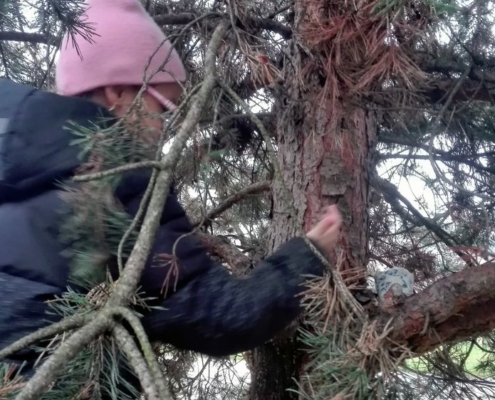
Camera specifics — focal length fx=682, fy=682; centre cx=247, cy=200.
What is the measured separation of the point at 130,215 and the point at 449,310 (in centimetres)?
65

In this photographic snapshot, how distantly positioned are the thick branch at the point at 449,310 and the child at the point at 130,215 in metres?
0.26

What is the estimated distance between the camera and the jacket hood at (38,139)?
0.84 meters

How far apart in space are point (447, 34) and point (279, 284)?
84 centimetres

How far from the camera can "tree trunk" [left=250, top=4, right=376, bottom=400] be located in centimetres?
149

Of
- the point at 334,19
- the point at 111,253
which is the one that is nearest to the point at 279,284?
the point at 111,253

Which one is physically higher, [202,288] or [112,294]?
[202,288]

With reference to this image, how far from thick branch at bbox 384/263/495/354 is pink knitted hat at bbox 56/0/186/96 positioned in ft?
1.88

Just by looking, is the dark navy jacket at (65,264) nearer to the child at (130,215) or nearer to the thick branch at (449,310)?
the child at (130,215)

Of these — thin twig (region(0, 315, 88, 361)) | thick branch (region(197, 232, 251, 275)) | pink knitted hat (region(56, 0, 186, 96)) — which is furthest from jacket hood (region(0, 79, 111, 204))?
thick branch (region(197, 232, 251, 275))

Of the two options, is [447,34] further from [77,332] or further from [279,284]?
[77,332]

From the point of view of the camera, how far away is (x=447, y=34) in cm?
152

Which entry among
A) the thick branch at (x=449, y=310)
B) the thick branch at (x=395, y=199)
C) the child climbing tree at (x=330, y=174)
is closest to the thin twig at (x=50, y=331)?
the child climbing tree at (x=330, y=174)

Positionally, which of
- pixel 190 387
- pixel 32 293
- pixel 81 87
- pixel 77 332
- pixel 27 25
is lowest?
pixel 77 332

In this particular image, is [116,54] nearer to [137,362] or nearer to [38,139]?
[38,139]
